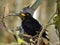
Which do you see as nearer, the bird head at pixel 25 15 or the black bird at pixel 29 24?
the black bird at pixel 29 24

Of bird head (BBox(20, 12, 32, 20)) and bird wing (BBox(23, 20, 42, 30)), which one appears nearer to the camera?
bird wing (BBox(23, 20, 42, 30))

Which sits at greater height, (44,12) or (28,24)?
(44,12)

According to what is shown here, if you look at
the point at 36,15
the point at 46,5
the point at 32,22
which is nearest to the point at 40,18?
the point at 36,15

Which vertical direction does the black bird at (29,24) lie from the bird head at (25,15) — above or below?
below

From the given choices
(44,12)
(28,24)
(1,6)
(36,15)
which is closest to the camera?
(1,6)

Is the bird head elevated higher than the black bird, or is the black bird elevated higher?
the bird head

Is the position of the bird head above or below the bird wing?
above

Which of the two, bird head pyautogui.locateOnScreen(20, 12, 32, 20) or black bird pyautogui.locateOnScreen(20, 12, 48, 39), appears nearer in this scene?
black bird pyautogui.locateOnScreen(20, 12, 48, 39)

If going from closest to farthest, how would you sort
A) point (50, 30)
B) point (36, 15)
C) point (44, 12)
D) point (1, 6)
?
point (50, 30) → point (1, 6) → point (36, 15) → point (44, 12)

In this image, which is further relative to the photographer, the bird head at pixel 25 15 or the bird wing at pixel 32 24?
the bird head at pixel 25 15

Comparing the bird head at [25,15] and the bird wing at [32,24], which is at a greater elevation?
the bird head at [25,15]

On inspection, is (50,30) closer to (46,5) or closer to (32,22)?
(32,22)
